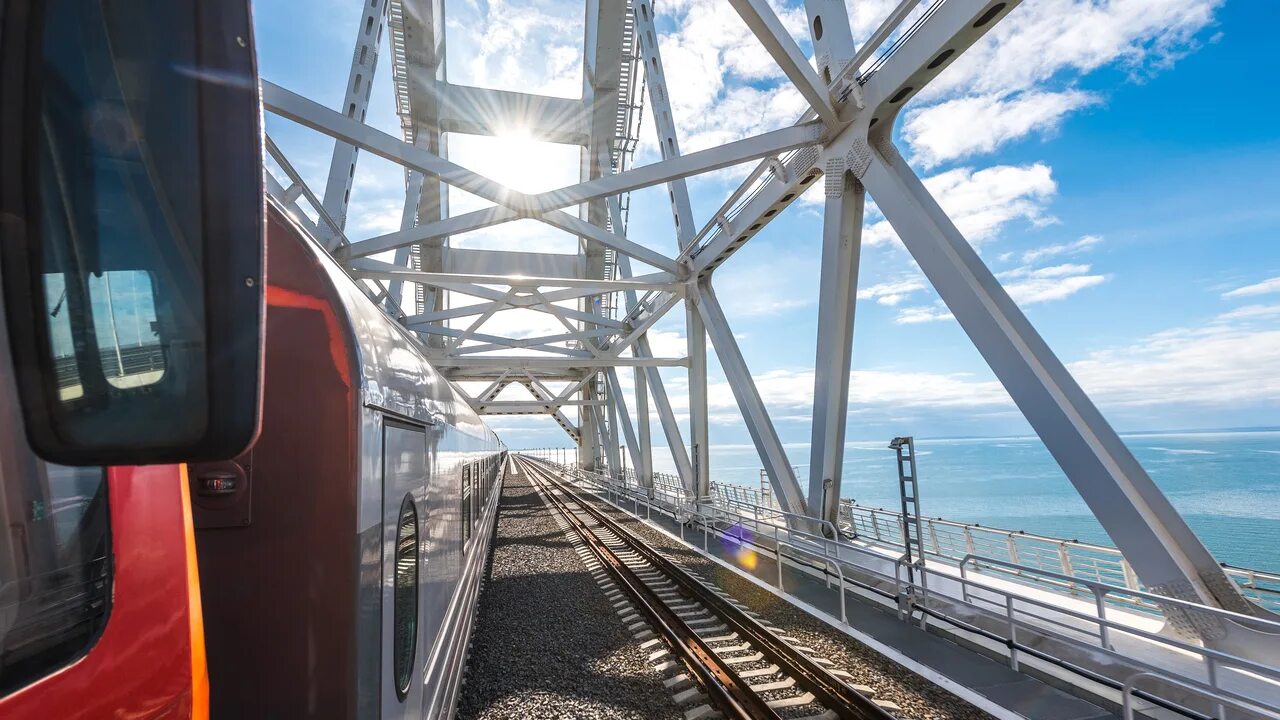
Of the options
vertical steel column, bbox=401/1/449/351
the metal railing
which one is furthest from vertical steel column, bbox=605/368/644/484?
the metal railing

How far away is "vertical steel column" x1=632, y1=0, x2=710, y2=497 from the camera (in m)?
15.1

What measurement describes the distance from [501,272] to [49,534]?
2034cm

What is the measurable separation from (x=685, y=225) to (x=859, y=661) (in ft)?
36.9

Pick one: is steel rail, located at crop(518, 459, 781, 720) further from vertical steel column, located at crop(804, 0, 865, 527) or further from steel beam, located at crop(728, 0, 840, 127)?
steel beam, located at crop(728, 0, 840, 127)

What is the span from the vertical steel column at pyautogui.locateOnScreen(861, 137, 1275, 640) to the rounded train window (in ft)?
19.9

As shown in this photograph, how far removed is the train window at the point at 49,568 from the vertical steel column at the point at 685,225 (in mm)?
14338

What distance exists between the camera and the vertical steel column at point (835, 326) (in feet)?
29.1

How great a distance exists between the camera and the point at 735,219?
12422 millimetres

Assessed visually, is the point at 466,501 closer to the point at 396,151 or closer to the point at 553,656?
the point at 553,656

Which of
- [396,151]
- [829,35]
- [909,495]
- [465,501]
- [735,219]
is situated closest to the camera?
[465,501]

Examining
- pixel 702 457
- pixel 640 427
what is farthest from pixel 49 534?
pixel 640 427

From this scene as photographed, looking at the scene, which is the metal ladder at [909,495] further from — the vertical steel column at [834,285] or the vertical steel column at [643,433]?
the vertical steel column at [643,433]

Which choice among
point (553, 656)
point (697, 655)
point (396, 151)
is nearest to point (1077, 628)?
point (697, 655)

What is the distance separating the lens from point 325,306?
2221 millimetres
